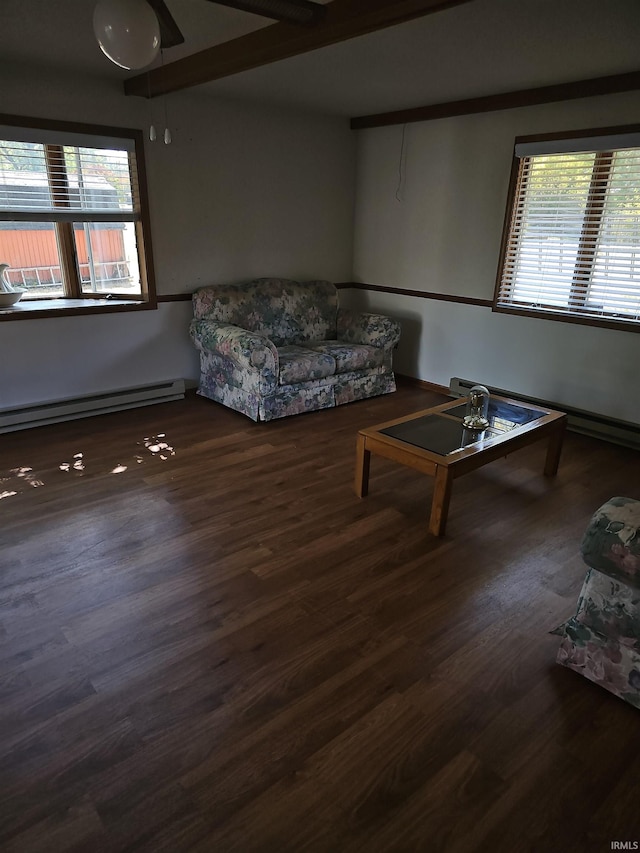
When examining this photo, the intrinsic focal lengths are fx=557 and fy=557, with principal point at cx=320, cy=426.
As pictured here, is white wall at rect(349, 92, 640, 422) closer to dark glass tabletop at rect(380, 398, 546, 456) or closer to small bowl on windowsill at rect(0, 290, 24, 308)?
dark glass tabletop at rect(380, 398, 546, 456)

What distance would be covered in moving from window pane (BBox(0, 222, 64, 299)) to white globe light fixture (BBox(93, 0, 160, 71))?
7.80 ft

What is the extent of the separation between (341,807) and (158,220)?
397cm

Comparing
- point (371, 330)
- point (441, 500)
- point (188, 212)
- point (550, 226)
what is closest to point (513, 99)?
point (550, 226)

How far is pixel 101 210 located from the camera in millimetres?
3961

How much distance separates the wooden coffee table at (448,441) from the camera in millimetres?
2633

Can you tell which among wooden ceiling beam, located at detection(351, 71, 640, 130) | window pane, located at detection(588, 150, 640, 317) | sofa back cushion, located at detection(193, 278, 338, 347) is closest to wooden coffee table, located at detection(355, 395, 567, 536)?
window pane, located at detection(588, 150, 640, 317)

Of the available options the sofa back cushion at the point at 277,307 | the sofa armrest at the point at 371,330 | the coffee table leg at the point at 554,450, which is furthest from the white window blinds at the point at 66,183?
the coffee table leg at the point at 554,450

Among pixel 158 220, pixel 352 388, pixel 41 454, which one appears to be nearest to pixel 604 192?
pixel 352 388

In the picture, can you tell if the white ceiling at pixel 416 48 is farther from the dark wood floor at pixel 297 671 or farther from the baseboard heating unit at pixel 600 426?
the dark wood floor at pixel 297 671

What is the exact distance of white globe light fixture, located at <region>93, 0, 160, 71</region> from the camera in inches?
64.5

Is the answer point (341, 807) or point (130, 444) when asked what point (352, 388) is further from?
point (341, 807)

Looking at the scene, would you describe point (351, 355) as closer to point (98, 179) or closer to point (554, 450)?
point (554, 450)

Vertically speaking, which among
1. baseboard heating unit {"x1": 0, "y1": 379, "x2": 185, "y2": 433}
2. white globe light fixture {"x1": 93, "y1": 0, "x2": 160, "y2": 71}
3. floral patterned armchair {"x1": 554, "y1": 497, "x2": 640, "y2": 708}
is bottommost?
baseboard heating unit {"x1": 0, "y1": 379, "x2": 185, "y2": 433}

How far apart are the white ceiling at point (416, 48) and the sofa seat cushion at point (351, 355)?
184cm
